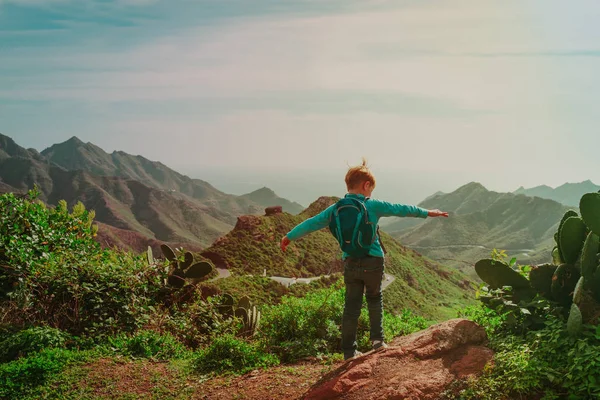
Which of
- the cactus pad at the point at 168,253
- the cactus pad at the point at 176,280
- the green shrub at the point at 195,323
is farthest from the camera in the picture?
the cactus pad at the point at 168,253

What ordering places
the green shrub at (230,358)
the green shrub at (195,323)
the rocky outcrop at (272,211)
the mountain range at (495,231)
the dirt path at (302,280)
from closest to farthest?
the green shrub at (230,358) → the green shrub at (195,323) → the dirt path at (302,280) → the rocky outcrop at (272,211) → the mountain range at (495,231)

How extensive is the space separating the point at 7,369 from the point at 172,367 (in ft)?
6.36

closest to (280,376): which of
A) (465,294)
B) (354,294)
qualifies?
(354,294)

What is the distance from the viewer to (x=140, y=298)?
8094 millimetres

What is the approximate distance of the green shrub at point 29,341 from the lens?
669 centimetres

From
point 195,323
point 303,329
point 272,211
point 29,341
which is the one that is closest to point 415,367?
point 303,329

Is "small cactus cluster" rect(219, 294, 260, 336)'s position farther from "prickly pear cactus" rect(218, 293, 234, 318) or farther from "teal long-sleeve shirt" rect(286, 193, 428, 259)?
"teal long-sleeve shirt" rect(286, 193, 428, 259)

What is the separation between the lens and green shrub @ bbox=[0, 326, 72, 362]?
6.69 metres

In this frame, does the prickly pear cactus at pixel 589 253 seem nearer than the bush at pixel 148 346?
Yes

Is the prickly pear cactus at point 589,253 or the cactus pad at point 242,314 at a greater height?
the prickly pear cactus at point 589,253

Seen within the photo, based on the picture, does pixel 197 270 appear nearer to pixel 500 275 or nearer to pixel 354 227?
pixel 354 227

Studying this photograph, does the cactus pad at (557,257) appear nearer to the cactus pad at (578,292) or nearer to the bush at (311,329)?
→ the cactus pad at (578,292)

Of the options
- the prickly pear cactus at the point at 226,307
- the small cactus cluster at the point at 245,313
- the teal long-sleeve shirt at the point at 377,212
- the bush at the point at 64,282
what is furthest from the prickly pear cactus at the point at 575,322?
the bush at the point at 64,282

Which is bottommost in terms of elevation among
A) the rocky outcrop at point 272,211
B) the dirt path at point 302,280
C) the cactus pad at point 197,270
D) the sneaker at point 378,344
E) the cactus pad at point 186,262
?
the dirt path at point 302,280
